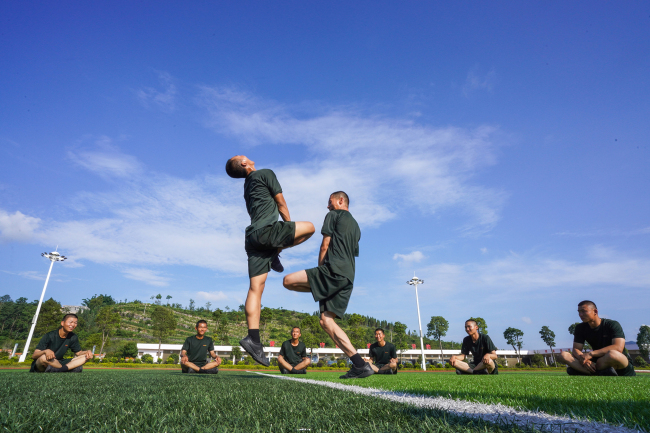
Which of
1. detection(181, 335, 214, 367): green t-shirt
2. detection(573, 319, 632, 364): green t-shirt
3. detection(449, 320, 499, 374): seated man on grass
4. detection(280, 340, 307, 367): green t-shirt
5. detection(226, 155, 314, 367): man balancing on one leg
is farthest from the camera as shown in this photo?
detection(280, 340, 307, 367): green t-shirt

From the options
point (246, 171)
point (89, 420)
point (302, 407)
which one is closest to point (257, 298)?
point (246, 171)

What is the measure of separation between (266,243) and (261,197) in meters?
0.56

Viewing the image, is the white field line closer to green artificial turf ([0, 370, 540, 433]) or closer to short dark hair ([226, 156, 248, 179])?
green artificial turf ([0, 370, 540, 433])

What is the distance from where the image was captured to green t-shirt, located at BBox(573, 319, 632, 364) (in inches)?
229

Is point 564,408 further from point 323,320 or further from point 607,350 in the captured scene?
point 607,350

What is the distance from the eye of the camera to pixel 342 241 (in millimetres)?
3834

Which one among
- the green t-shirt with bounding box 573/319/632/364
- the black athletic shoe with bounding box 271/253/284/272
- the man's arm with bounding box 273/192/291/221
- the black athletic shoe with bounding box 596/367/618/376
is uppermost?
the man's arm with bounding box 273/192/291/221

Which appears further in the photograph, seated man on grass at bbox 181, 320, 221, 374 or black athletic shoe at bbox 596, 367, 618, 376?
seated man on grass at bbox 181, 320, 221, 374

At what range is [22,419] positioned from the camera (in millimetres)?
1415

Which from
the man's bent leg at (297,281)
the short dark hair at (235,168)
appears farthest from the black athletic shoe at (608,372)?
the short dark hair at (235,168)

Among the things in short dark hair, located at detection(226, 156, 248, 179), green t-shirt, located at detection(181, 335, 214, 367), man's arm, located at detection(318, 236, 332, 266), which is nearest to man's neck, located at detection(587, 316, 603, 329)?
man's arm, located at detection(318, 236, 332, 266)

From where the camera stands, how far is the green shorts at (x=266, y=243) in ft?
11.7

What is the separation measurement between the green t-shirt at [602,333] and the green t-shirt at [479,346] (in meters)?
1.71

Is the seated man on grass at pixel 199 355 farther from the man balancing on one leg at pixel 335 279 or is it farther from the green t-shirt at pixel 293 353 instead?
the man balancing on one leg at pixel 335 279
